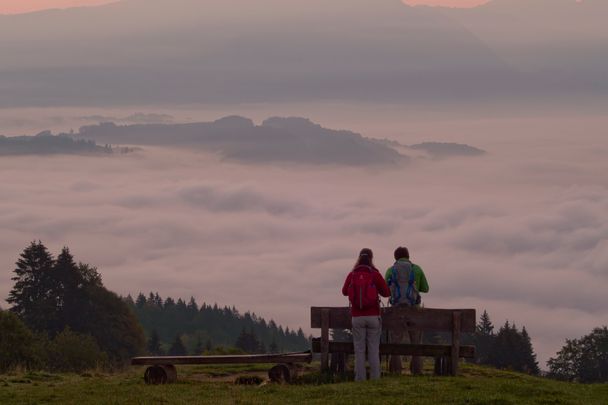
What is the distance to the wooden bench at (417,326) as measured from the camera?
2475 cm

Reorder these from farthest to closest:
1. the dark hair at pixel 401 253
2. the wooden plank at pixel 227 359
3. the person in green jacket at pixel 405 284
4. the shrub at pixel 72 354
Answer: the shrub at pixel 72 354
the wooden plank at pixel 227 359
the person in green jacket at pixel 405 284
the dark hair at pixel 401 253

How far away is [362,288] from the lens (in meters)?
24.2

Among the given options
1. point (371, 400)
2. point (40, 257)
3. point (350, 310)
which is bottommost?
point (371, 400)

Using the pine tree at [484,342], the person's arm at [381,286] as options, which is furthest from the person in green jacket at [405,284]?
the pine tree at [484,342]

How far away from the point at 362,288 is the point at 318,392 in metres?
2.57

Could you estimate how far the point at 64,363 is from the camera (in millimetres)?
90062

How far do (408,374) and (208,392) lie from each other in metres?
4.71

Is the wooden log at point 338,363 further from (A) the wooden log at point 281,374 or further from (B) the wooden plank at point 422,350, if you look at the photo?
(B) the wooden plank at point 422,350

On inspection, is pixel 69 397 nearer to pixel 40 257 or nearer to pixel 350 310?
pixel 350 310

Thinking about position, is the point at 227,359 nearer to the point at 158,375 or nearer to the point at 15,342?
the point at 158,375

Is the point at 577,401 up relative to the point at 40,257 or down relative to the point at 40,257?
down

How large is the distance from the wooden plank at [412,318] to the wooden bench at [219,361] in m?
0.91

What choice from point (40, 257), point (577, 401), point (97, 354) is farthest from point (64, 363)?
point (577, 401)

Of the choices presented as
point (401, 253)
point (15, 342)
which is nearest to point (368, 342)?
point (401, 253)
